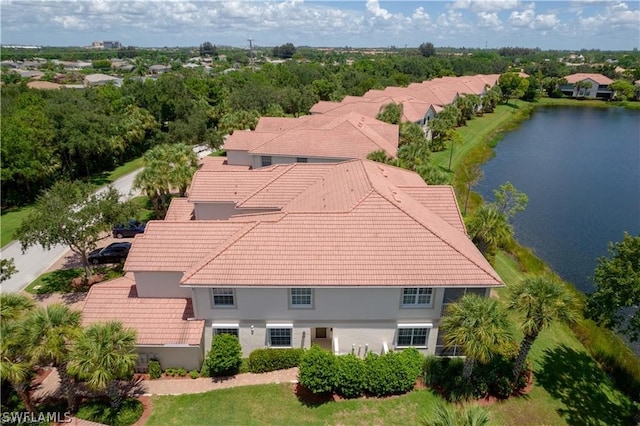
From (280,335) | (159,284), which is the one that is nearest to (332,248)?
(280,335)

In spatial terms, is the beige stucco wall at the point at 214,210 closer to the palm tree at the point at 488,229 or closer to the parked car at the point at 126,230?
the parked car at the point at 126,230

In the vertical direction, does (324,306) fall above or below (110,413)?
above

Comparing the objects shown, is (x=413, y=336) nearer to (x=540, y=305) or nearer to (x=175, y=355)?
(x=540, y=305)

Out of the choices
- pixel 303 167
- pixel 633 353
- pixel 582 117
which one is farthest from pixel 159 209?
pixel 582 117

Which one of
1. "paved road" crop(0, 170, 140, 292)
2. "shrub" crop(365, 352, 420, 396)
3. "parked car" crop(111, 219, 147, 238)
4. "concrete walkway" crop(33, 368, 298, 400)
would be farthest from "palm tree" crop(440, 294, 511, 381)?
"parked car" crop(111, 219, 147, 238)

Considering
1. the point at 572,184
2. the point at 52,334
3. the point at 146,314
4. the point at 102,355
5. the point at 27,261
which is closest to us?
the point at 52,334

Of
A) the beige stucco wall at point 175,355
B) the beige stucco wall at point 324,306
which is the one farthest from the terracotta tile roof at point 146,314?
the beige stucco wall at point 324,306
